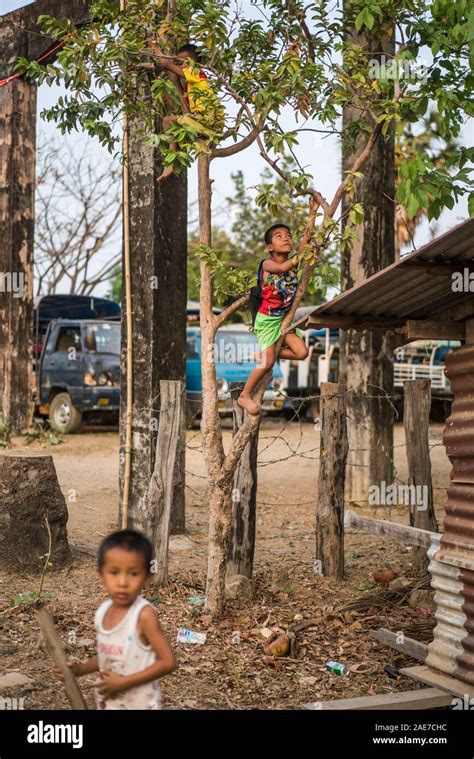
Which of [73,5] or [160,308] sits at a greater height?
[73,5]

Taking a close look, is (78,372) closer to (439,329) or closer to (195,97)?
(195,97)

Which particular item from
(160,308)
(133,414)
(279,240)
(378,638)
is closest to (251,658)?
(378,638)

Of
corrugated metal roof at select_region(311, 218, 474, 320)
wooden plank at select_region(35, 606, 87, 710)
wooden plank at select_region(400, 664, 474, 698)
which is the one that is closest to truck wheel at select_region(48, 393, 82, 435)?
corrugated metal roof at select_region(311, 218, 474, 320)

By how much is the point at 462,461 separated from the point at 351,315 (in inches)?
50.2

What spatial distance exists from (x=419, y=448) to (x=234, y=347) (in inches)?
503

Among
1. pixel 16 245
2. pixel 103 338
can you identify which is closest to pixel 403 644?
pixel 16 245

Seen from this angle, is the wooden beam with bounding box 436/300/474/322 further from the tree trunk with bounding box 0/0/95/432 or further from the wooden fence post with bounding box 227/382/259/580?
the tree trunk with bounding box 0/0/95/432

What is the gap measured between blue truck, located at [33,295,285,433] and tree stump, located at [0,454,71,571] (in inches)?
348

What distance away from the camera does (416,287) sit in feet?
17.6

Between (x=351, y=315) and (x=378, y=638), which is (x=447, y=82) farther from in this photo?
(x=378, y=638)

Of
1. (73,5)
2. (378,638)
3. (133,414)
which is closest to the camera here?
(378,638)

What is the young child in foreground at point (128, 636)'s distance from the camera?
327 cm

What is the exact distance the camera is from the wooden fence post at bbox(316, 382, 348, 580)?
7340mm

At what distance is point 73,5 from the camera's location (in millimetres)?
11414
